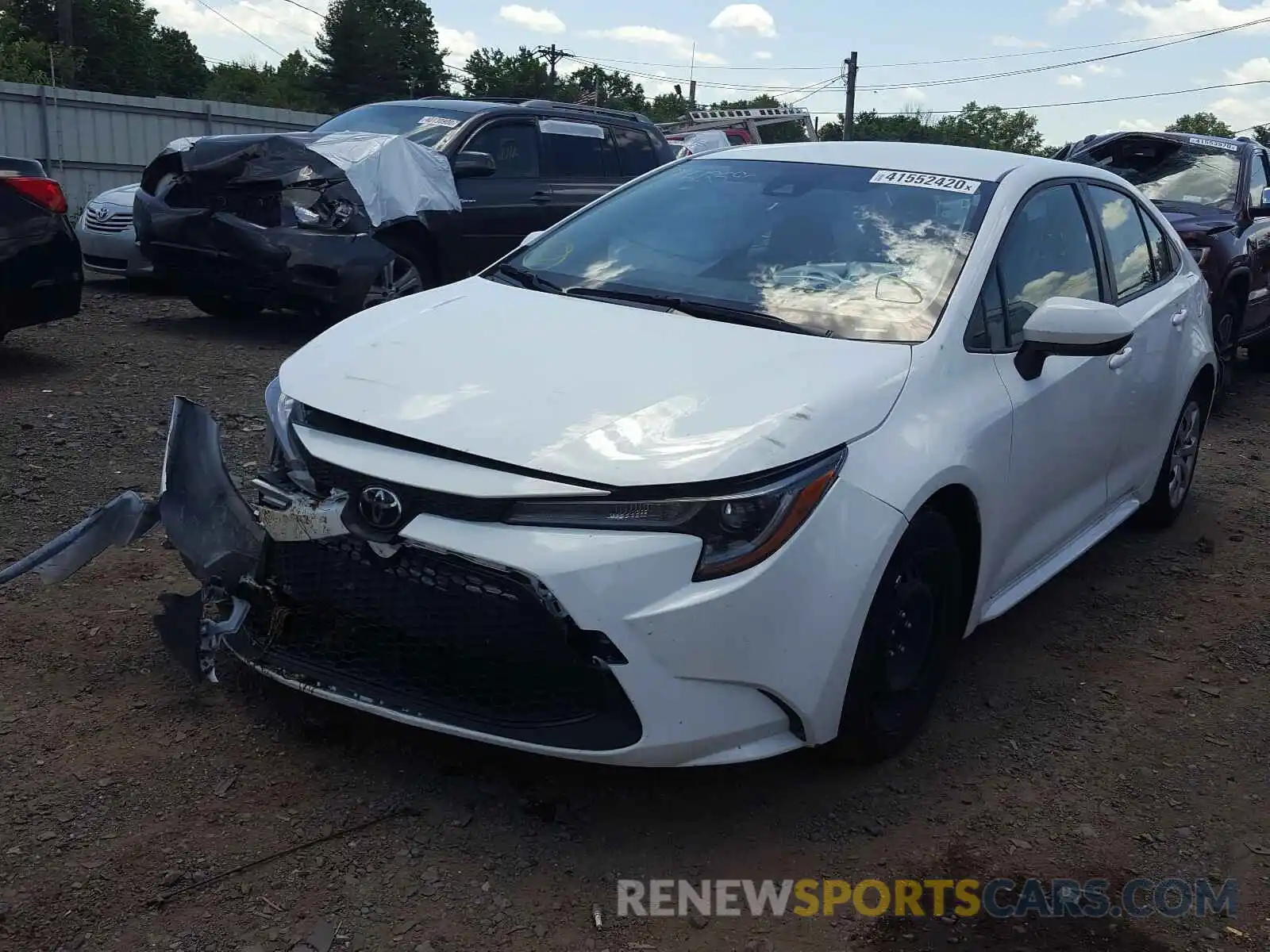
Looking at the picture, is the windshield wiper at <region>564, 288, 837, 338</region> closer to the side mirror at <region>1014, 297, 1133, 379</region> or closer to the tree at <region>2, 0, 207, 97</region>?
the side mirror at <region>1014, 297, 1133, 379</region>

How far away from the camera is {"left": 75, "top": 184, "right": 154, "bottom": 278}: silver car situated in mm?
9945

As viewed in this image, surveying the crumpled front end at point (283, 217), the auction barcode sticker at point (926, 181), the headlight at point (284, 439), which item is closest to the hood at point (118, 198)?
the crumpled front end at point (283, 217)

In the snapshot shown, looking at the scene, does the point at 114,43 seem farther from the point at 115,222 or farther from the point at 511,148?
the point at 511,148

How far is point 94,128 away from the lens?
19562 mm

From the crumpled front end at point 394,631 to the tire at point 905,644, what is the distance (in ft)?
2.13

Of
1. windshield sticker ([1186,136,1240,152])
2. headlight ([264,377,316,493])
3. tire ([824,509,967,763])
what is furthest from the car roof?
windshield sticker ([1186,136,1240,152])

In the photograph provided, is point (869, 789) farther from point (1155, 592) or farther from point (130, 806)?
point (1155, 592)

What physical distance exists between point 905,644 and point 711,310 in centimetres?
109

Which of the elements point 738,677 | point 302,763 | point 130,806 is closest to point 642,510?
point 738,677

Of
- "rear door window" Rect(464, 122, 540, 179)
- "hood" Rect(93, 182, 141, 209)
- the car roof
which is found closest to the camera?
the car roof

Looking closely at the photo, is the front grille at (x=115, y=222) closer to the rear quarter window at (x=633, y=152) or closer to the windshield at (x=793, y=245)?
the rear quarter window at (x=633, y=152)

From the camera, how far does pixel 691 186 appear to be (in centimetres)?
436

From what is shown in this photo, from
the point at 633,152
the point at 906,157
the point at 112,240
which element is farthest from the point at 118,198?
the point at 906,157

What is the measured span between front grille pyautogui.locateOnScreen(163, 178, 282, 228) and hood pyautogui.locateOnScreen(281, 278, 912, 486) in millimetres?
4655
